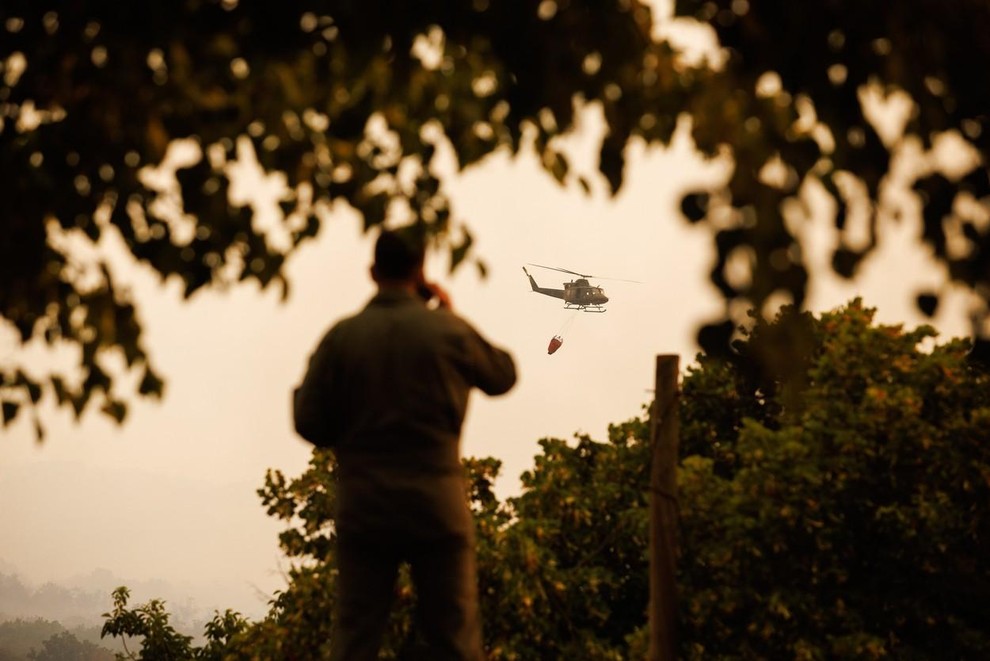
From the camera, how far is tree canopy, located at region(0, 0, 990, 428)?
3.89m

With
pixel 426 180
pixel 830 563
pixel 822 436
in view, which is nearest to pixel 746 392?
pixel 822 436

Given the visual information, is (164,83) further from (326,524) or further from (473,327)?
(326,524)

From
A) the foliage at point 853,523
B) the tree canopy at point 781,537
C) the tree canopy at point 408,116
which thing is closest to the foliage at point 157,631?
the tree canopy at point 781,537

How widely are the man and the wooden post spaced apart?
590cm

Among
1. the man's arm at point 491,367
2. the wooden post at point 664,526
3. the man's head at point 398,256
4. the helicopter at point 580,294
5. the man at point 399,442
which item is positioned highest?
the helicopter at point 580,294

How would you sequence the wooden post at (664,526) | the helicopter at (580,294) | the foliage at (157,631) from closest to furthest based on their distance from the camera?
the wooden post at (664,526) < the foliage at (157,631) < the helicopter at (580,294)

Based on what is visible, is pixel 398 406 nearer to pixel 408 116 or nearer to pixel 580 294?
pixel 408 116

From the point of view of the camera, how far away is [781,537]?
15.0m

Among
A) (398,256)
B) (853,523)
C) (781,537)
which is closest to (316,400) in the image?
(398,256)

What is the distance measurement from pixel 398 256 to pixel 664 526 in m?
6.44

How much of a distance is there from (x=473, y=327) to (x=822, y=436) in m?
Result: 12.2

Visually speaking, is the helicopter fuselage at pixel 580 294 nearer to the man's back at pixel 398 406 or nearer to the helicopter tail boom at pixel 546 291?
the helicopter tail boom at pixel 546 291

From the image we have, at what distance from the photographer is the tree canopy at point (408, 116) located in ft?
12.8

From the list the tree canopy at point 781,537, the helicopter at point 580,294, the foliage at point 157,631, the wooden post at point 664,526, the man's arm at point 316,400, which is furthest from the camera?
the helicopter at point 580,294
